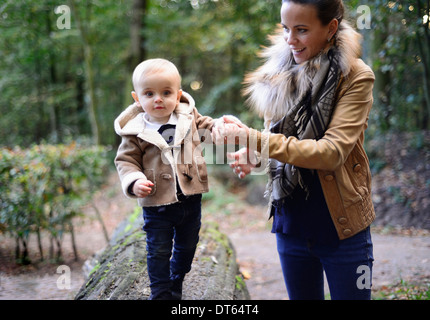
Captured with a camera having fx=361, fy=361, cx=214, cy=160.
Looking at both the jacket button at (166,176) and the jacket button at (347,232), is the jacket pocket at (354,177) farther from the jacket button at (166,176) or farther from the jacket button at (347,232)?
the jacket button at (166,176)

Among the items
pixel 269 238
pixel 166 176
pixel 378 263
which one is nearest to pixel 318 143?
pixel 166 176

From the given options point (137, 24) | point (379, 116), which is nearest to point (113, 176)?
point (137, 24)

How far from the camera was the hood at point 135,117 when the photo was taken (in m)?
2.16

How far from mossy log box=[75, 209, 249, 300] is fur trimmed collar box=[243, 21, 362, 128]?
1.48 metres

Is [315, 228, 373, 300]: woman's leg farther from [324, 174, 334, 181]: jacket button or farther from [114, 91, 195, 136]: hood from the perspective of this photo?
[114, 91, 195, 136]: hood

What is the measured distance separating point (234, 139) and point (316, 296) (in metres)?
1.15

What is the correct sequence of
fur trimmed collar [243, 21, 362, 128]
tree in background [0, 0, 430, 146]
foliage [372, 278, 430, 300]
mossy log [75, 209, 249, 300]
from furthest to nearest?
1. tree in background [0, 0, 430, 146]
2. foliage [372, 278, 430, 300]
3. mossy log [75, 209, 249, 300]
4. fur trimmed collar [243, 21, 362, 128]

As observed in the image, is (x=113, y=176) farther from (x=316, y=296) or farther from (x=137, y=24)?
(x=316, y=296)

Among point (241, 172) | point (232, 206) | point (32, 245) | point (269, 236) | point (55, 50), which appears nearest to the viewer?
point (241, 172)

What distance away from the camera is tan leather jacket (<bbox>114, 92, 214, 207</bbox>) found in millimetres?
2127

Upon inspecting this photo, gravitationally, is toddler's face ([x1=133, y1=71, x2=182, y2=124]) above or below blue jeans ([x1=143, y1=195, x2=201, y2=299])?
above

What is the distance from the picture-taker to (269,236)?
730 cm

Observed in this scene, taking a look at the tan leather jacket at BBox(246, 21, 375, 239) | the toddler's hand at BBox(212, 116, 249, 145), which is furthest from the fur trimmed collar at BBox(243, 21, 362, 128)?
the toddler's hand at BBox(212, 116, 249, 145)

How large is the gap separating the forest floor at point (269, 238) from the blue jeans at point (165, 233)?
214cm
